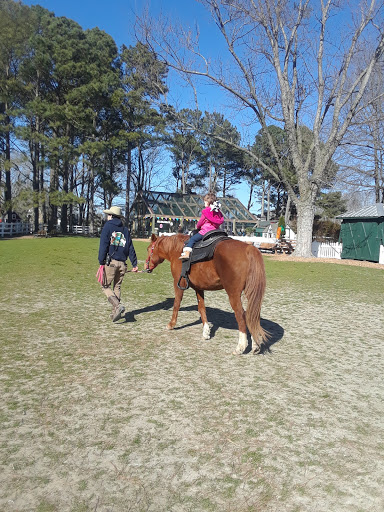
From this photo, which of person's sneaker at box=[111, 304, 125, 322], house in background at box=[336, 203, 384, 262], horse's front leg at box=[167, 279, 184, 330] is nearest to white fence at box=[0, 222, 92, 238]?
house in background at box=[336, 203, 384, 262]

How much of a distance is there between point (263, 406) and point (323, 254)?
886 inches

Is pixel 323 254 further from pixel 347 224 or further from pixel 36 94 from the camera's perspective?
pixel 36 94

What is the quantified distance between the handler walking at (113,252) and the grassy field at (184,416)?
468mm

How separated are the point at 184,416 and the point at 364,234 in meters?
22.6

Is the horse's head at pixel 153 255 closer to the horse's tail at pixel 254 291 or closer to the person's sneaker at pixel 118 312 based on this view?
the person's sneaker at pixel 118 312

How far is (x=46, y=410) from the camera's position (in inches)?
140

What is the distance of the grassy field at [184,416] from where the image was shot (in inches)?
99.5

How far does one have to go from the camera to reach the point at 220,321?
7.24 meters

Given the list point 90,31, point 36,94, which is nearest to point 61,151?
point 36,94

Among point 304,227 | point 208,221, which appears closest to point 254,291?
point 208,221

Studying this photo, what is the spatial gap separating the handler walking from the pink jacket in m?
1.24

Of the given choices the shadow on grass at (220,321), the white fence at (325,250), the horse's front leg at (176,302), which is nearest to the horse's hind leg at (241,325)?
the shadow on grass at (220,321)

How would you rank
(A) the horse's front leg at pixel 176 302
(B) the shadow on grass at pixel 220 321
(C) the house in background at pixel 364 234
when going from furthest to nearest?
1. (C) the house in background at pixel 364 234
2. (A) the horse's front leg at pixel 176 302
3. (B) the shadow on grass at pixel 220 321

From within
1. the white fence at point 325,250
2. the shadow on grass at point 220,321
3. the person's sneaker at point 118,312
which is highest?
the white fence at point 325,250
